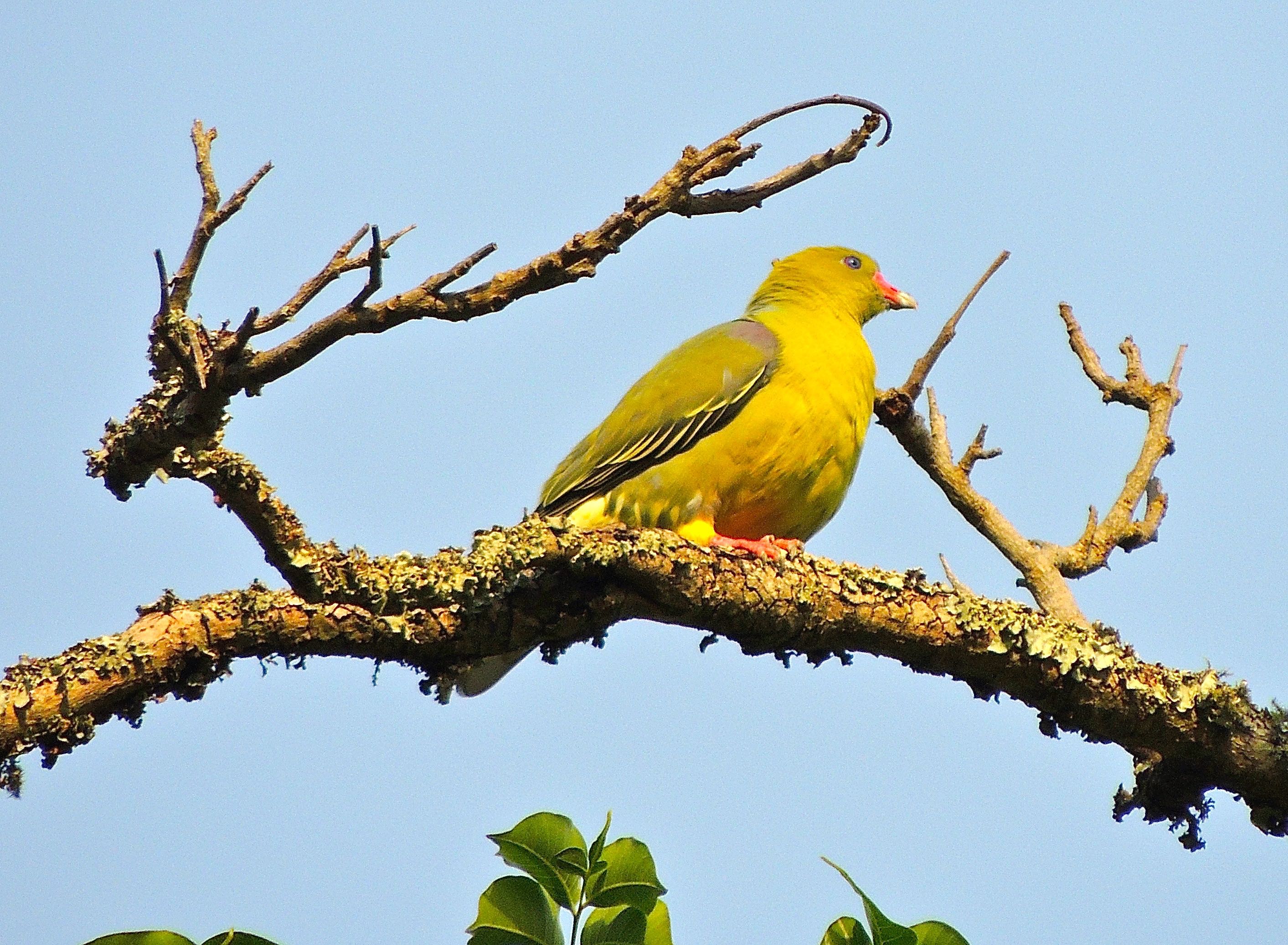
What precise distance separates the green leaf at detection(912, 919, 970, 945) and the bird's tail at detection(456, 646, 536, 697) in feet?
6.32

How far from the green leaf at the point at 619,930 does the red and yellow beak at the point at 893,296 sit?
4506 millimetres

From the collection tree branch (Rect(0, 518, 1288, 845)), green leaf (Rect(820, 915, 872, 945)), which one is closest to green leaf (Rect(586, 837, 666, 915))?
green leaf (Rect(820, 915, 872, 945))

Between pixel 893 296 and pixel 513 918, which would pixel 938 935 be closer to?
pixel 513 918

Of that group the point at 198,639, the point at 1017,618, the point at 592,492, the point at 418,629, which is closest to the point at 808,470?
the point at 592,492

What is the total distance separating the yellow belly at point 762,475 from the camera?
5090 millimetres

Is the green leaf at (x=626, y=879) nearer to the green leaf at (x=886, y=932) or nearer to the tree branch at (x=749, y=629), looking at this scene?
the green leaf at (x=886, y=932)

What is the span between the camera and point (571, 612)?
367 cm

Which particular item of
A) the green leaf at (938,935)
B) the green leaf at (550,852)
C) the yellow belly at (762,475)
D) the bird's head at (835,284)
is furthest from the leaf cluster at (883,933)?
the bird's head at (835,284)

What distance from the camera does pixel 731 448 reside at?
511cm

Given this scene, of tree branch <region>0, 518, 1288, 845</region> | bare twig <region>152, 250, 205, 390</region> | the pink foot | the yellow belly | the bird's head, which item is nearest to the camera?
bare twig <region>152, 250, 205, 390</region>

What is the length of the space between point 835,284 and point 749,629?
3.09 meters

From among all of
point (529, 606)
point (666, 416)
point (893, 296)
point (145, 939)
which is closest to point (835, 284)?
point (893, 296)

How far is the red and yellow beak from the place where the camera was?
6.64m

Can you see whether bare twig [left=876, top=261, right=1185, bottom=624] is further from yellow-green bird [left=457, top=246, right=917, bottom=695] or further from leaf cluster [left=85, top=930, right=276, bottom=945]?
leaf cluster [left=85, top=930, right=276, bottom=945]
